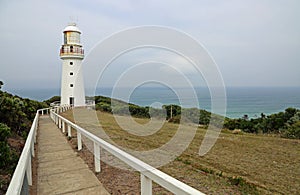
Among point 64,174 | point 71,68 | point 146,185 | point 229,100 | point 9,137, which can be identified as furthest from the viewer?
point 229,100

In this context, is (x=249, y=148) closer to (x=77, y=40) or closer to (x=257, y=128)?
(x=257, y=128)

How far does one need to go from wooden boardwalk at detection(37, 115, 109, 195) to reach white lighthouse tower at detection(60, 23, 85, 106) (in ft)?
77.8

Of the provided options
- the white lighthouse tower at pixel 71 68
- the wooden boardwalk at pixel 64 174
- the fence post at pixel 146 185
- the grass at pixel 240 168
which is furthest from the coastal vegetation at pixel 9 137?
the white lighthouse tower at pixel 71 68

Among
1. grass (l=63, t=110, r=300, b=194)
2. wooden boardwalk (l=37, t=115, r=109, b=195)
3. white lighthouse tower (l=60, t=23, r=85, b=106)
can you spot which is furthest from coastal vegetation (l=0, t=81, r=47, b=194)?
white lighthouse tower (l=60, t=23, r=85, b=106)

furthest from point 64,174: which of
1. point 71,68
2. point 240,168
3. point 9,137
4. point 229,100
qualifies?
point 229,100

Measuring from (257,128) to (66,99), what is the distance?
22.0 m

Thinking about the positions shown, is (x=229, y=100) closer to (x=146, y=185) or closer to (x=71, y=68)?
(x=71, y=68)

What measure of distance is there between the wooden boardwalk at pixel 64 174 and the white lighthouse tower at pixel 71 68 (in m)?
→ 23.7

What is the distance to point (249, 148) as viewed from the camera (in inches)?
363

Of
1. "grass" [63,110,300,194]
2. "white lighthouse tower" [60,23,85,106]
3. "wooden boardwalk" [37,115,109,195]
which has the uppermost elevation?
"white lighthouse tower" [60,23,85,106]

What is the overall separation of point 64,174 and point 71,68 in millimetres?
27888

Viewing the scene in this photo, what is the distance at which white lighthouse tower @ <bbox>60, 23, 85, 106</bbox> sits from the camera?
31.1m

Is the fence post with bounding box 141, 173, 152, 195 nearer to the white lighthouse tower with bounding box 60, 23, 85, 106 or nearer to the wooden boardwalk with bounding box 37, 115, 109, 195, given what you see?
the wooden boardwalk with bounding box 37, 115, 109, 195

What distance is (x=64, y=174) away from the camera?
18.2 feet
